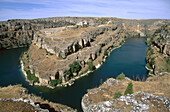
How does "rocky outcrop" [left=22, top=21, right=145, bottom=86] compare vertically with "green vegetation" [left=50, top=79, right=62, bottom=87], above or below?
above

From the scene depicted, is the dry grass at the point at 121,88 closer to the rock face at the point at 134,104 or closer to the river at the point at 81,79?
the river at the point at 81,79

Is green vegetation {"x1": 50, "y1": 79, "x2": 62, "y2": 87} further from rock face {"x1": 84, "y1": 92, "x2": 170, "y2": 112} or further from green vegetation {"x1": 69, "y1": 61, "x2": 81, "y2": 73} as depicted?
rock face {"x1": 84, "y1": 92, "x2": 170, "y2": 112}

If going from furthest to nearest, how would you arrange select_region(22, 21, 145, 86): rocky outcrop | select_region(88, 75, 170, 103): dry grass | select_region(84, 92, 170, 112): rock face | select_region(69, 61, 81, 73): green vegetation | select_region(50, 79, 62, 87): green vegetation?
select_region(69, 61, 81, 73): green vegetation
select_region(22, 21, 145, 86): rocky outcrop
select_region(50, 79, 62, 87): green vegetation
select_region(88, 75, 170, 103): dry grass
select_region(84, 92, 170, 112): rock face

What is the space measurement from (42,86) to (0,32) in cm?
7262

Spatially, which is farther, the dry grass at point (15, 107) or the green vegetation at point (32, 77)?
the green vegetation at point (32, 77)

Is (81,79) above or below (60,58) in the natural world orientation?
below

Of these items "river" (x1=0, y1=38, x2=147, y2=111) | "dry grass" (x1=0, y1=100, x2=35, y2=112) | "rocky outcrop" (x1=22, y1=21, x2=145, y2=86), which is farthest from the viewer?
"rocky outcrop" (x1=22, y1=21, x2=145, y2=86)

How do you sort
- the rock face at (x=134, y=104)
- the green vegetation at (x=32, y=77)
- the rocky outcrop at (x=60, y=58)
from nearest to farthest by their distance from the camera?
1. the rock face at (x=134, y=104)
2. the green vegetation at (x=32, y=77)
3. the rocky outcrop at (x=60, y=58)

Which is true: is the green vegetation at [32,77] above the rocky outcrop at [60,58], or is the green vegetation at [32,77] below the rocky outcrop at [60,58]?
below

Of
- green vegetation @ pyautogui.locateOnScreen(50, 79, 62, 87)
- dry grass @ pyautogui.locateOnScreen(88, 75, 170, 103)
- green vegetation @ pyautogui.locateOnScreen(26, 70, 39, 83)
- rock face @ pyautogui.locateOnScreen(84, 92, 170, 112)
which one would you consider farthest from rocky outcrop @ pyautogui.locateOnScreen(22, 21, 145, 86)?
rock face @ pyautogui.locateOnScreen(84, 92, 170, 112)

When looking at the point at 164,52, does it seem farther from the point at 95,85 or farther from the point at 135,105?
the point at 135,105

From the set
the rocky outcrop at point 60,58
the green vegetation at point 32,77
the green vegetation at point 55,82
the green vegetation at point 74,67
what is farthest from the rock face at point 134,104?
the green vegetation at point 74,67

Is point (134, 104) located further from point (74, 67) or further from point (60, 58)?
point (60, 58)

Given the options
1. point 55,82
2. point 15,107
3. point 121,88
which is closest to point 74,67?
point 55,82
